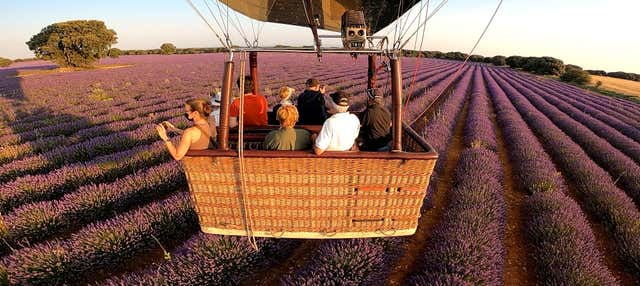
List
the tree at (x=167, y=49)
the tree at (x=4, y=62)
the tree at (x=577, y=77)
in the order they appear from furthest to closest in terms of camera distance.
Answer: the tree at (x=167, y=49), the tree at (x=4, y=62), the tree at (x=577, y=77)

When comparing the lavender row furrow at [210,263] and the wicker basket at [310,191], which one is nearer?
the wicker basket at [310,191]

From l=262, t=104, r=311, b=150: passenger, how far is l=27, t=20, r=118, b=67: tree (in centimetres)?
4102

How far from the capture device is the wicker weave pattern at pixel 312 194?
2162 millimetres

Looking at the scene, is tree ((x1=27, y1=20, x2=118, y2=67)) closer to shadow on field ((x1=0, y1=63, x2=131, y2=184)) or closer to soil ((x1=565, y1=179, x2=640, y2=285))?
shadow on field ((x1=0, y1=63, x2=131, y2=184))

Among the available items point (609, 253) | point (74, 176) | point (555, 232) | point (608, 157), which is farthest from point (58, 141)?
point (608, 157)

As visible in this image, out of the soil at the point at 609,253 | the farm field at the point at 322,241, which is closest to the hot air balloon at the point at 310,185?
the farm field at the point at 322,241

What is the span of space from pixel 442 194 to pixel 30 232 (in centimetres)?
541

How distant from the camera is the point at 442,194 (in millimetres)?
4883

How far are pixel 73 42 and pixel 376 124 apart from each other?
42.2 metres

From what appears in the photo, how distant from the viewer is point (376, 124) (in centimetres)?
328

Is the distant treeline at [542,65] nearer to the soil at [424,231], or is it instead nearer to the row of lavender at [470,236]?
the soil at [424,231]

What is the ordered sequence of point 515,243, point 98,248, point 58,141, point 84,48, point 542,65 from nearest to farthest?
point 98,248, point 515,243, point 58,141, point 84,48, point 542,65

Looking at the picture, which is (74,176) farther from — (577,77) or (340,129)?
(577,77)

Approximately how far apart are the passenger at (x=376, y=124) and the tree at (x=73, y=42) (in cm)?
4097
